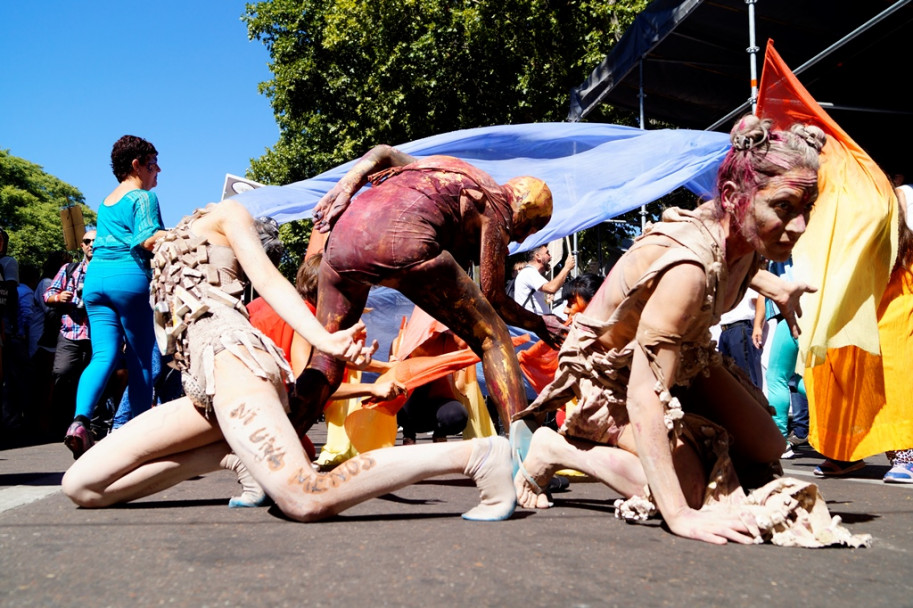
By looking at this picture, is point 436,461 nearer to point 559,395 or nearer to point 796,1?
point 559,395

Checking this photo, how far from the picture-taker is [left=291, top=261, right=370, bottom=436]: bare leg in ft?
12.5

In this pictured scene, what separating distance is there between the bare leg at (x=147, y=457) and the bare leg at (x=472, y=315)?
1140 millimetres

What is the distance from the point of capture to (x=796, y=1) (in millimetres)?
9180

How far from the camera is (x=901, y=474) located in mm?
4777

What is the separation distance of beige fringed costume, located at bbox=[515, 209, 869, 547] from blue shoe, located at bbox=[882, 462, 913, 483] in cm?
181

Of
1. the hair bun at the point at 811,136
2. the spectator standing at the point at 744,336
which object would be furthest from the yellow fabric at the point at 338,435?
the hair bun at the point at 811,136

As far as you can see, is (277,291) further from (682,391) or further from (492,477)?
(682,391)

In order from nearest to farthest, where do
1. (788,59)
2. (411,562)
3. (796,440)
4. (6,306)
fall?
1. (411,562)
2. (796,440)
3. (6,306)
4. (788,59)

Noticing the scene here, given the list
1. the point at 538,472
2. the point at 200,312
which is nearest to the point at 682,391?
the point at 538,472

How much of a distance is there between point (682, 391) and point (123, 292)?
11.4 ft

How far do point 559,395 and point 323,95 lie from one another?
63.3ft

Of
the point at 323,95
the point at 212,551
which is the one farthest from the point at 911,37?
the point at 323,95

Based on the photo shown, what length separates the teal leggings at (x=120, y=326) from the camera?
5.30 meters

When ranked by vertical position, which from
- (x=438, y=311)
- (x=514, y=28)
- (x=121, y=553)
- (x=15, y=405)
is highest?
(x=514, y=28)
